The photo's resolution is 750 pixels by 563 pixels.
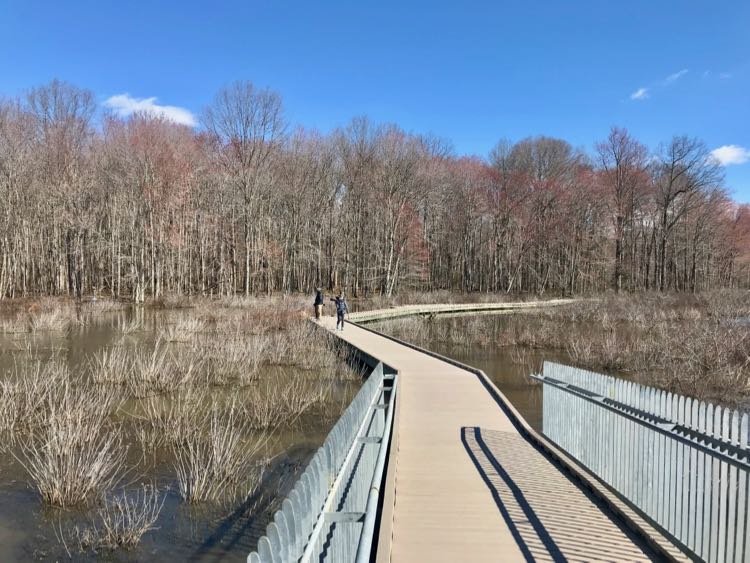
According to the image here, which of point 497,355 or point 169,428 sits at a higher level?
point 497,355

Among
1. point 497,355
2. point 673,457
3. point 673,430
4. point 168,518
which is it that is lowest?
point 168,518

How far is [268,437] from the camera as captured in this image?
26.8 feet

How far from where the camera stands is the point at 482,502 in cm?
478

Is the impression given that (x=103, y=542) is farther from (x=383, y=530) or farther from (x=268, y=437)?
(x=268, y=437)

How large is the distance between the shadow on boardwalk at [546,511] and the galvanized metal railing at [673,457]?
40cm

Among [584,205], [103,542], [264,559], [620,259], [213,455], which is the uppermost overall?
[584,205]

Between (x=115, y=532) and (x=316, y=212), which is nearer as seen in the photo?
(x=115, y=532)

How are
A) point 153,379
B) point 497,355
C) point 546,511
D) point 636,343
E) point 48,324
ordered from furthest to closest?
1. point 48,324
2. point 497,355
3. point 636,343
4. point 153,379
5. point 546,511

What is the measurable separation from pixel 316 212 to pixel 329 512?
1603 inches

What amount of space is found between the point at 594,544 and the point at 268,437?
18.0 ft

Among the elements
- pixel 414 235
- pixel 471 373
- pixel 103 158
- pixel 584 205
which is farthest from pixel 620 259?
pixel 103 158

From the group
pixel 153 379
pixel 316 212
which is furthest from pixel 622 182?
pixel 153 379

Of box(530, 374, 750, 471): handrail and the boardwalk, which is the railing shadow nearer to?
the boardwalk

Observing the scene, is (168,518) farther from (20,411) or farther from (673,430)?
(673,430)
